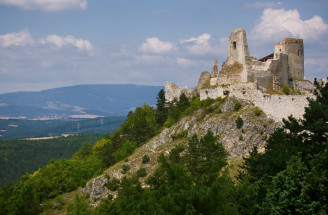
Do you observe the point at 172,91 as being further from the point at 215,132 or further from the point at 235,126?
the point at 235,126

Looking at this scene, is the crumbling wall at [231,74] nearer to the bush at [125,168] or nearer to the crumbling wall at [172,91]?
the crumbling wall at [172,91]

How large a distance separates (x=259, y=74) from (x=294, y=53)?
9049mm

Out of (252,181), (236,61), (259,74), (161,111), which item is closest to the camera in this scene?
(252,181)

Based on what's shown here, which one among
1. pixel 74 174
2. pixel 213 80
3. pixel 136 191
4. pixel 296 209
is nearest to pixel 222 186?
pixel 296 209

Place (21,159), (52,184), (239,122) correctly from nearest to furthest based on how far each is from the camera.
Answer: (239,122) → (52,184) → (21,159)

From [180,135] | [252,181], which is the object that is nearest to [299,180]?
[252,181]

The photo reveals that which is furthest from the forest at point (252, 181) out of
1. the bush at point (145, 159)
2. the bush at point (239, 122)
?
the bush at point (145, 159)

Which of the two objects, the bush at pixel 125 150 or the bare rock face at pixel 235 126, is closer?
the bare rock face at pixel 235 126

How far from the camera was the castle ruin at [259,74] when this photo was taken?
49375 mm

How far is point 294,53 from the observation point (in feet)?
189

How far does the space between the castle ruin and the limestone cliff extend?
136 centimetres

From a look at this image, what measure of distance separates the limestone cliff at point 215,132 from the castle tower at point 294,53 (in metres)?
11.9

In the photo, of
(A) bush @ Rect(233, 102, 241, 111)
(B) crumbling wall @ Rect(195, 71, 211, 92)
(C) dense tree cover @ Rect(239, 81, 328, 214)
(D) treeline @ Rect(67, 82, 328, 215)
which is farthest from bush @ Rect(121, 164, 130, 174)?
(C) dense tree cover @ Rect(239, 81, 328, 214)

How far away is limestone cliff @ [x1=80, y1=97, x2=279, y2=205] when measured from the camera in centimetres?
4588
